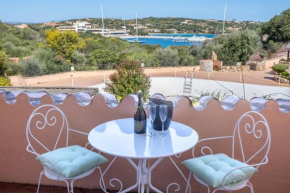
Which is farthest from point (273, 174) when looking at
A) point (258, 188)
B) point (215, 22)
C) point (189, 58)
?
point (215, 22)

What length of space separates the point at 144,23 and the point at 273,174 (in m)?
40.7

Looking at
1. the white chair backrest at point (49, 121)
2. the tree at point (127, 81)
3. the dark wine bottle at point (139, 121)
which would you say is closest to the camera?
the dark wine bottle at point (139, 121)

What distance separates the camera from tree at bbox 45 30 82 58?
77.0 feet

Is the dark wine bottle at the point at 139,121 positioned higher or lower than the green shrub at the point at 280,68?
higher

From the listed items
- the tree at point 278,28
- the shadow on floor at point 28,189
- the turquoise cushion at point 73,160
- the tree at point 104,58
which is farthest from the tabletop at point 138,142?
the tree at point 278,28

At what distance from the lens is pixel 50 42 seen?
2386cm

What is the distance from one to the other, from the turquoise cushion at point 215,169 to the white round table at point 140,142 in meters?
0.18

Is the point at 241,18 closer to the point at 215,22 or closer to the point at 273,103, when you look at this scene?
the point at 215,22

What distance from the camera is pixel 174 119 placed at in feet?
6.87

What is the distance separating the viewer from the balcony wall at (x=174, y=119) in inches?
78.5

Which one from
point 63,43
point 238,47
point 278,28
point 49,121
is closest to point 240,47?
point 238,47

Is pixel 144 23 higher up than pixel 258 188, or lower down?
higher up

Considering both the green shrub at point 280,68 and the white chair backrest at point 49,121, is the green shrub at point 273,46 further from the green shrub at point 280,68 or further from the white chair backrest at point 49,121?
the white chair backrest at point 49,121

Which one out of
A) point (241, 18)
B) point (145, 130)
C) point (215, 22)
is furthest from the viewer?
point (215, 22)
